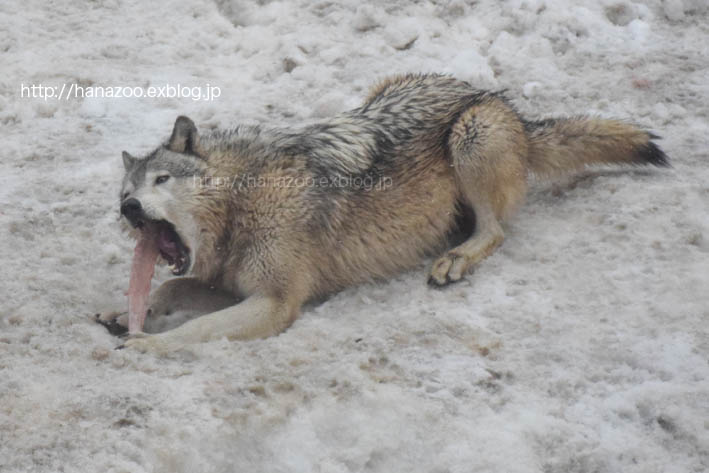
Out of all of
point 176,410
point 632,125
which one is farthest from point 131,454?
point 632,125

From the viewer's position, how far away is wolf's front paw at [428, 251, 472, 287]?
4.99 meters

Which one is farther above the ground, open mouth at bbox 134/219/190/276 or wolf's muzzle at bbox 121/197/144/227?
wolf's muzzle at bbox 121/197/144/227

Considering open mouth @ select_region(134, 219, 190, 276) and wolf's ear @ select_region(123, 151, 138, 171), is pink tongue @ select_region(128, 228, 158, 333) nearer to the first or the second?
open mouth @ select_region(134, 219, 190, 276)

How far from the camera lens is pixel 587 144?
5.72 m

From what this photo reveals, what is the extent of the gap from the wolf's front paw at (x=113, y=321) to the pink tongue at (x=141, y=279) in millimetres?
121

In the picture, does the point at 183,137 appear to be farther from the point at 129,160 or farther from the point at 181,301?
the point at 181,301

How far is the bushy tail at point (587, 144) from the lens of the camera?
5.73 meters

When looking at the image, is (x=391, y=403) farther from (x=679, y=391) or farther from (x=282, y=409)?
(x=679, y=391)

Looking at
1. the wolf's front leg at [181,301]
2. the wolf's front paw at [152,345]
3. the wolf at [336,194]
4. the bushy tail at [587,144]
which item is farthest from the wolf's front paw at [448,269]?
the wolf's front paw at [152,345]

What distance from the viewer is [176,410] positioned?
11.9 feet

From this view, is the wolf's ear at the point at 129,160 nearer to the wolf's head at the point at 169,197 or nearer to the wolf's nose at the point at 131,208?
the wolf's head at the point at 169,197

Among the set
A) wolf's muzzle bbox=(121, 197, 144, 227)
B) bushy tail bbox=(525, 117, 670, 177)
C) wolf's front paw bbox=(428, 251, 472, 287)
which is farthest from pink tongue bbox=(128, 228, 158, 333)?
bushy tail bbox=(525, 117, 670, 177)

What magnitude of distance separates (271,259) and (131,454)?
1.71 meters

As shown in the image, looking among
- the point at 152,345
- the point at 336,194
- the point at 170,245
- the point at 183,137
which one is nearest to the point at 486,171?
the point at 336,194
